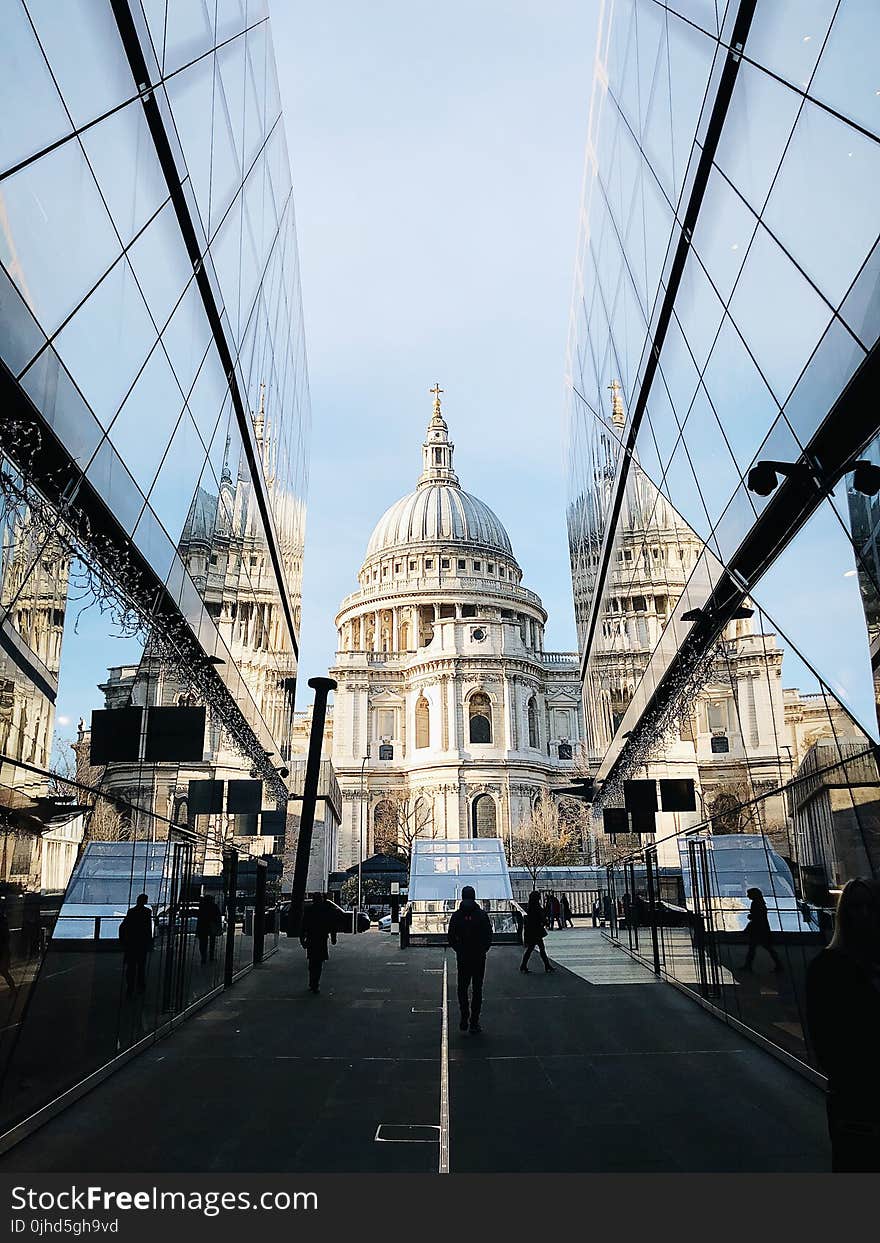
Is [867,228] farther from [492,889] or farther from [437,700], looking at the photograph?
[437,700]

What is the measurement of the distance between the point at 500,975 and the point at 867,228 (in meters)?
14.7

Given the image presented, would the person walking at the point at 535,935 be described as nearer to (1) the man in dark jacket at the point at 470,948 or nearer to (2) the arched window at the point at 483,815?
(1) the man in dark jacket at the point at 470,948

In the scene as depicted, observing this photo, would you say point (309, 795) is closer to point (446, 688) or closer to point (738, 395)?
point (738, 395)

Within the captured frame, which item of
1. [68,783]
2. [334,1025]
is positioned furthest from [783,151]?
[334,1025]

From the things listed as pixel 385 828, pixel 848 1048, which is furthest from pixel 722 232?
pixel 385 828

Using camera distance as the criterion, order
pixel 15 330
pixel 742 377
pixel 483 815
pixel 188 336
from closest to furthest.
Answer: pixel 15 330 < pixel 742 377 < pixel 188 336 < pixel 483 815

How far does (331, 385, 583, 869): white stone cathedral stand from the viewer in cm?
8550

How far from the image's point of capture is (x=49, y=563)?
29.0ft

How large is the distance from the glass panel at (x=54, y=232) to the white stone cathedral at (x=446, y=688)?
220ft

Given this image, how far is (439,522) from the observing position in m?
120

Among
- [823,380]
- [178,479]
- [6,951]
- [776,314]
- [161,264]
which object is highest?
[161,264]

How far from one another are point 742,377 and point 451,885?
20.8 meters

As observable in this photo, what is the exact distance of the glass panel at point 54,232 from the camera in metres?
7.11

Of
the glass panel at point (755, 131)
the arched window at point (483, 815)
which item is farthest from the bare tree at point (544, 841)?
the glass panel at point (755, 131)
